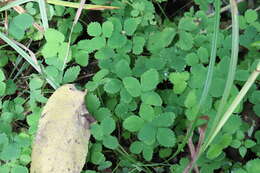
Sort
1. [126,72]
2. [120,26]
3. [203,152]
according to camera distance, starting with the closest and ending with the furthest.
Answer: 1. [203,152]
2. [126,72]
3. [120,26]

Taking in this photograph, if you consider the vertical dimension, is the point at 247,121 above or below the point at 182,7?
below

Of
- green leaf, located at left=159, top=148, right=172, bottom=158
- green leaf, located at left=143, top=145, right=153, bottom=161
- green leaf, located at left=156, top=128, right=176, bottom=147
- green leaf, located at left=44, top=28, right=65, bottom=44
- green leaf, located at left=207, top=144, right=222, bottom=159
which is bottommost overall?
green leaf, located at left=159, top=148, right=172, bottom=158

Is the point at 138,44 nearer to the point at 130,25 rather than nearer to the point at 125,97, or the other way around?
the point at 130,25

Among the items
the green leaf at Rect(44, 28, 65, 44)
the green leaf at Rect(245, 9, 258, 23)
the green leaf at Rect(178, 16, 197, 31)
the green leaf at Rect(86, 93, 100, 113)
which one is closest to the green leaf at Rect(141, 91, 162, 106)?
the green leaf at Rect(86, 93, 100, 113)

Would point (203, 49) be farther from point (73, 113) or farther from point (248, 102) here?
point (73, 113)

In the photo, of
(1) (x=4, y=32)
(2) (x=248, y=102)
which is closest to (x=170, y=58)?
(2) (x=248, y=102)

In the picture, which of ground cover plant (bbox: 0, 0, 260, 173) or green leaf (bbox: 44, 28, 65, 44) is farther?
green leaf (bbox: 44, 28, 65, 44)

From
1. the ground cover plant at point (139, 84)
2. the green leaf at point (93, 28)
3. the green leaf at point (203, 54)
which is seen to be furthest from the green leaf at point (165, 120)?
the green leaf at point (93, 28)

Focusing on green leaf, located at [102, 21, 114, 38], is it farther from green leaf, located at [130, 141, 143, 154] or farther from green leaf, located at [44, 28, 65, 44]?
green leaf, located at [130, 141, 143, 154]

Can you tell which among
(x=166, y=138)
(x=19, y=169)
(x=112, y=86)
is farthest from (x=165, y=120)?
(x=19, y=169)
